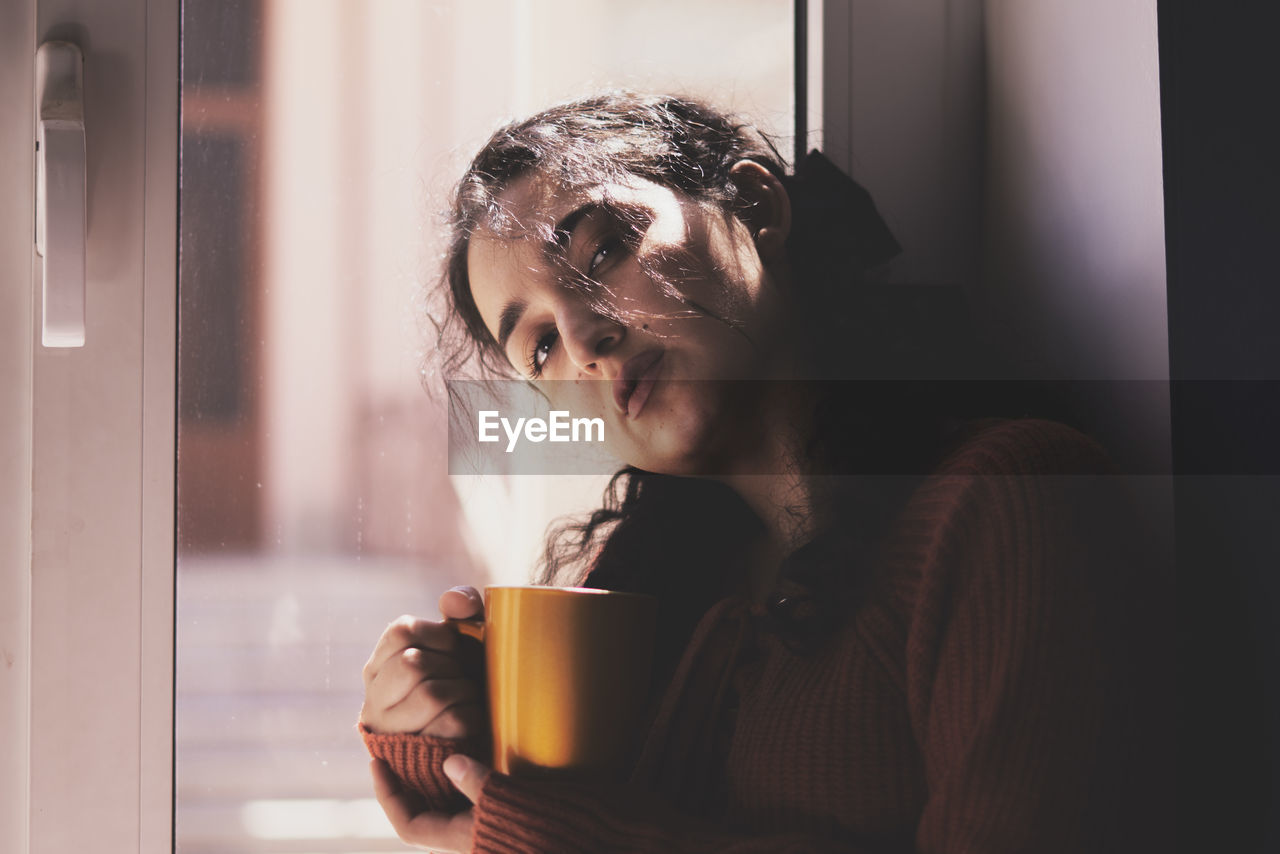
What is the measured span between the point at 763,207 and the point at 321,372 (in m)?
0.27

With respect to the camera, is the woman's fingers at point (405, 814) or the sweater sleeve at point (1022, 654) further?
the woman's fingers at point (405, 814)

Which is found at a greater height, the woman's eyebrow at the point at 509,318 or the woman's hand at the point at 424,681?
the woman's eyebrow at the point at 509,318

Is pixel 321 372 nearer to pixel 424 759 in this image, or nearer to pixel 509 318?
pixel 509 318

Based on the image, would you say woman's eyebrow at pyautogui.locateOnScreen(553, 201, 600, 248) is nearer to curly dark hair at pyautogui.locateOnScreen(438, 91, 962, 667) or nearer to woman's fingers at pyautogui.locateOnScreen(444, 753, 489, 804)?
curly dark hair at pyautogui.locateOnScreen(438, 91, 962, 667)

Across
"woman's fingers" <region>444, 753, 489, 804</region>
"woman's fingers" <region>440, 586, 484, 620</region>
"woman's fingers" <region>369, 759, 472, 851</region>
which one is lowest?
"woman's fingers" <region>369, 759, 472, 851</region>

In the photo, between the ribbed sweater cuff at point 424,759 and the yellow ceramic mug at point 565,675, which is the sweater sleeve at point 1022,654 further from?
the ribbed sweater cuff at point 424,759

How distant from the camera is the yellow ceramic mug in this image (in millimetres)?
478

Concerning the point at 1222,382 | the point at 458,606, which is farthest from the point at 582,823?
the point at 1222,382

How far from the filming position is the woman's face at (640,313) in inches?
20.3

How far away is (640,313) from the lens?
515 mm

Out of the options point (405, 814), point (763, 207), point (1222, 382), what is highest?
point (763, 207)

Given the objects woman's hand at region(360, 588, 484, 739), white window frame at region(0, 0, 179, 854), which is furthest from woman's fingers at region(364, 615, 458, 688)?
white window frame at region(0, 0, 179, 854)

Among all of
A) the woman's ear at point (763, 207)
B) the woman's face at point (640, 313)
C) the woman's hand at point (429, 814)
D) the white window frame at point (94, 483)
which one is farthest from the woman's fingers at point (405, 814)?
the woman's ear at point (763, 207)

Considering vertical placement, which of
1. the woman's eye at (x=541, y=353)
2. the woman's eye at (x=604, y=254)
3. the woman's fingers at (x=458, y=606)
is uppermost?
the woman's eye at (x=604, y=254)
